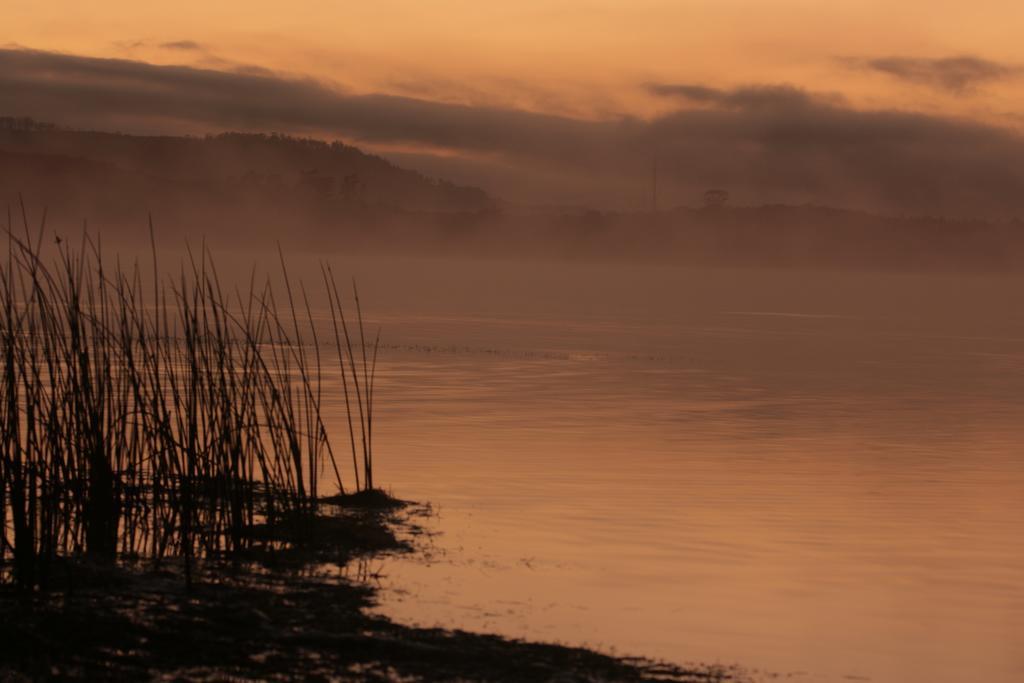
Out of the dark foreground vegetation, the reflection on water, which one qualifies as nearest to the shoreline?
the dark foreground vegetation

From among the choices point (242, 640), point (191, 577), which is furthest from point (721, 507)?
point (242, 640)

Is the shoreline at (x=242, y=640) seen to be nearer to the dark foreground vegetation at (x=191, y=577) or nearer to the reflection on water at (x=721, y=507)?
the dark foreground vegetation at (x=191, y=577)

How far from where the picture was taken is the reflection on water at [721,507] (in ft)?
29.0

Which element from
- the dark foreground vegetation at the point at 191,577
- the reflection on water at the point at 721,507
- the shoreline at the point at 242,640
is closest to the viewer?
the shoreline at the point at 242,640

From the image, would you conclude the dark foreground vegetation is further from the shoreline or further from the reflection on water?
the reflection on water

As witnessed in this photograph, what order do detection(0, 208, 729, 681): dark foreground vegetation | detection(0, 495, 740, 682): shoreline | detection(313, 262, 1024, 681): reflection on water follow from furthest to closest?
detection(313, 262, 1024, 681): reflection on water, detection(0, 208, 729, 681): dark foreground vegetation, detection(0, 495, 740, 682): shoreline

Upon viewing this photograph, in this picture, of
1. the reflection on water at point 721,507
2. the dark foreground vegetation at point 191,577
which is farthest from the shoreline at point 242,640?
the reflection on water at point 721,507

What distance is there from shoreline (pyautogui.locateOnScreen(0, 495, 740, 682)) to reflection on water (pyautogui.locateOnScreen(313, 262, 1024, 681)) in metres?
0.60

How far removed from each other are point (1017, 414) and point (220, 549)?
55.7ft

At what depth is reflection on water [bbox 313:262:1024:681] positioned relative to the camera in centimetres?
884

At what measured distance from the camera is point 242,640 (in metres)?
7.47

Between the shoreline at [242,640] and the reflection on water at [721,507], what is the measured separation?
599mm

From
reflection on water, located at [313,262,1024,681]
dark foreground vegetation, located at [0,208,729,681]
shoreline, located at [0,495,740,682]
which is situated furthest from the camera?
reflection on water, located at [313,262,1024,681]

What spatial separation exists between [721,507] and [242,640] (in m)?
6.61
